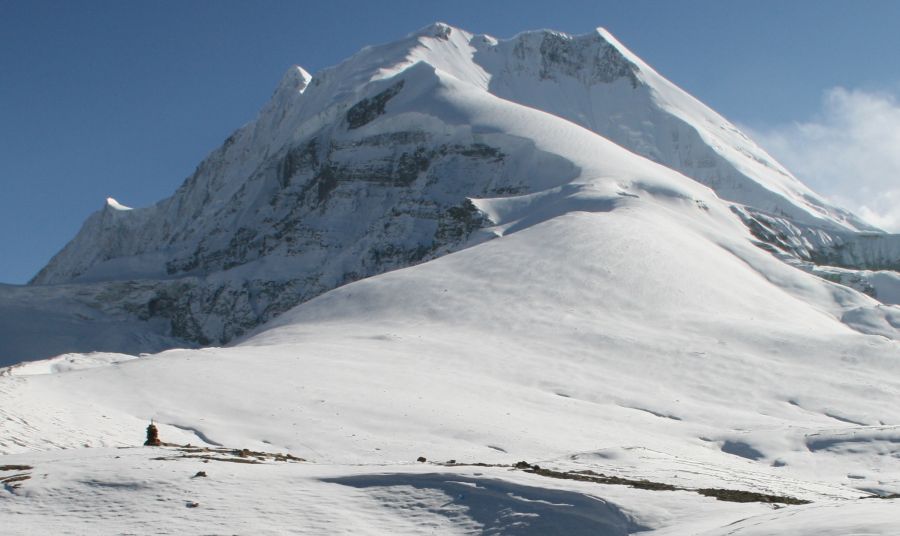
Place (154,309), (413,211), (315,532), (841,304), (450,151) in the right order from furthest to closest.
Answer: (154,309), (450,151), (413,211), (841,304), (315,532)

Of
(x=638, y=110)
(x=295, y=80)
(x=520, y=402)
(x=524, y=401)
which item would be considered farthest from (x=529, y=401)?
(x=295, y=80)

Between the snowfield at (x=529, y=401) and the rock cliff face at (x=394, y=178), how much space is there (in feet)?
31.9

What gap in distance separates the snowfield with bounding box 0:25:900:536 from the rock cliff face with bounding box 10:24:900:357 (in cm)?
972

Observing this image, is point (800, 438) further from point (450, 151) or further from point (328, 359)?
point (450, 151)

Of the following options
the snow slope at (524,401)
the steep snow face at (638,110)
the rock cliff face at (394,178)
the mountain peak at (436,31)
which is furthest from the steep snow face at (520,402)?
the mountain peak at (436,31)

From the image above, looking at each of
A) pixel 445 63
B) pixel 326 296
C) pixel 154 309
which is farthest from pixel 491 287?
pixel 445 63

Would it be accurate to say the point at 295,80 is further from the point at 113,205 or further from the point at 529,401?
the point at 529,401

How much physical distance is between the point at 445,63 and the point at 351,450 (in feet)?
406

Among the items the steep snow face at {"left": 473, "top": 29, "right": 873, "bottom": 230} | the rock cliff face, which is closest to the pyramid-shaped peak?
the rock cliff face

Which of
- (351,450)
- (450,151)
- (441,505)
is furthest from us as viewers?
(450,151)

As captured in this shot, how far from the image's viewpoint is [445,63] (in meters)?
146

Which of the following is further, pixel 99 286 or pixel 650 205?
pixel 99 286

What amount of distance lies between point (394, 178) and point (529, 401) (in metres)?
77.2

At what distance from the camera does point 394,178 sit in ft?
366
